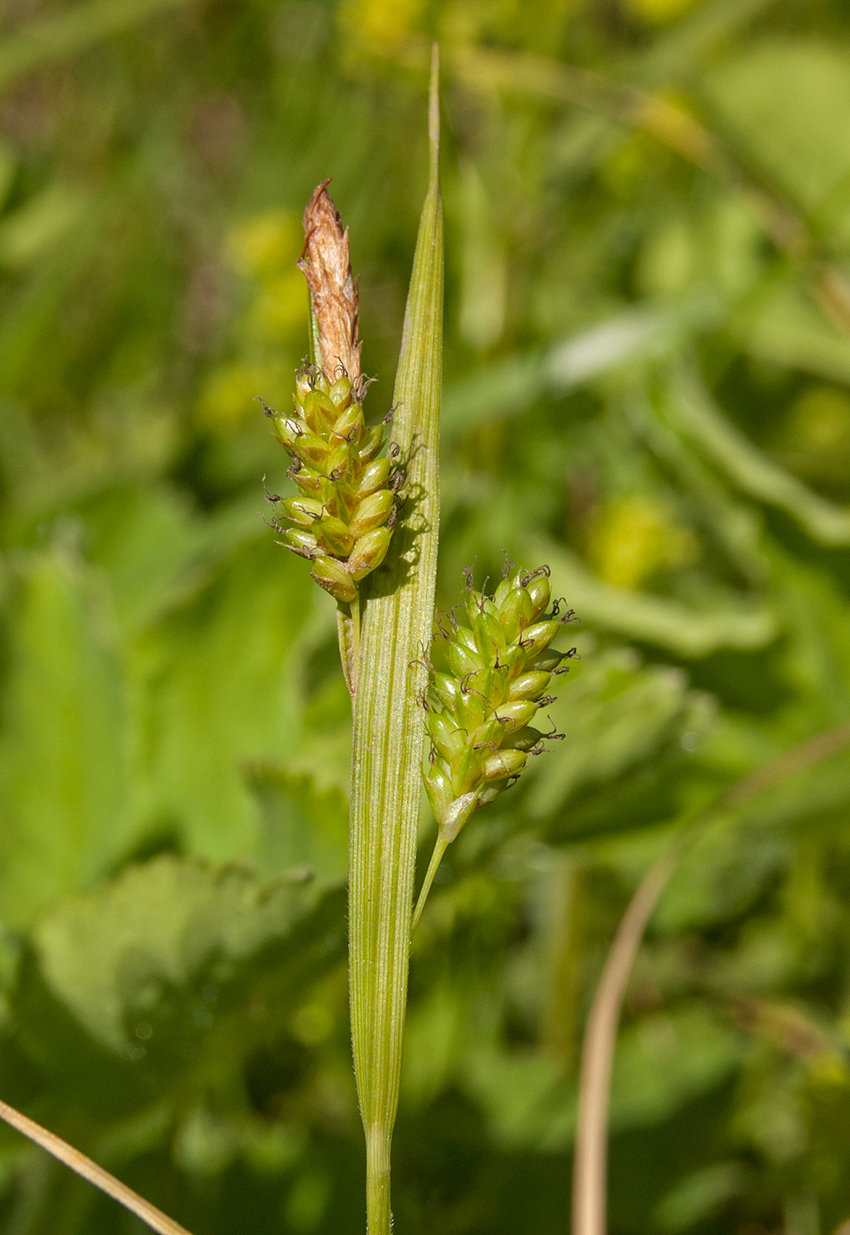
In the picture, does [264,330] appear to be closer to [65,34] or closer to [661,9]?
[65,34]

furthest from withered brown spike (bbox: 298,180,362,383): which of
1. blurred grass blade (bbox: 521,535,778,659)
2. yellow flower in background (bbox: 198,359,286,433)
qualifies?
yellow flower in background (bbox: 198,359,286,433)

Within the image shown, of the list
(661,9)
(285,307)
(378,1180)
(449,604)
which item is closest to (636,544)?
(449,604)

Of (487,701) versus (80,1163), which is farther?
(80,1163)

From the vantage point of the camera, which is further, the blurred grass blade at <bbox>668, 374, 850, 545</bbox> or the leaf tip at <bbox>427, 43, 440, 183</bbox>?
the blurred grass blade at <bbox>668, 374, 850, 545</bbox>

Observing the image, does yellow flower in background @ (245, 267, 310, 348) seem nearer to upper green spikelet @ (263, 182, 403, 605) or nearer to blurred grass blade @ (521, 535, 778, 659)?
blurred grass blade @ (521, 535, 778, 659)

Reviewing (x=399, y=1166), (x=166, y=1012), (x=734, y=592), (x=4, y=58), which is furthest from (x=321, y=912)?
(x=4, y=58)

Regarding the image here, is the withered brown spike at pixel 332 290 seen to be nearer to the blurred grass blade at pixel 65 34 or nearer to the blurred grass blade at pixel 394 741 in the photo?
the blurred grass blade at pixel 394 741

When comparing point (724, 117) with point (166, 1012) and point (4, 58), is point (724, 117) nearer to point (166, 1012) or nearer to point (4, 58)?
point (4, 58)
